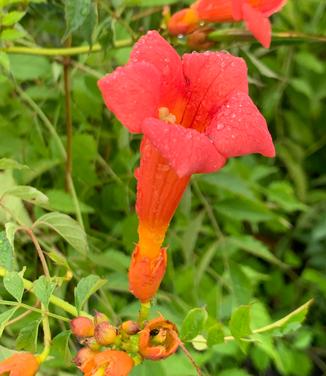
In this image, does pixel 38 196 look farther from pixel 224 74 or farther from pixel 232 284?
pixel 232 284

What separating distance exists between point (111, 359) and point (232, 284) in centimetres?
66

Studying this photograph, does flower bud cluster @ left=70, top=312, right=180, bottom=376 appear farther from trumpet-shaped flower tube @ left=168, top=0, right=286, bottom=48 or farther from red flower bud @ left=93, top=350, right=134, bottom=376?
trumpet-shaped flower tube @ left=168, top=0, right=286, bottom=48

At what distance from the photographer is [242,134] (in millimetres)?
795

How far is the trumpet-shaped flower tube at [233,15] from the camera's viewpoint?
3.57 ft

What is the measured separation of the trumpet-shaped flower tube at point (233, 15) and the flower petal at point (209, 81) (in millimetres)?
189

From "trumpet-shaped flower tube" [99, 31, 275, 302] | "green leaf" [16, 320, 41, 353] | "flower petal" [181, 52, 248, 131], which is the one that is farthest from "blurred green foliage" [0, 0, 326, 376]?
"flower petal" [181, 52, 248, 131]

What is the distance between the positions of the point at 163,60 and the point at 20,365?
1.13 ft

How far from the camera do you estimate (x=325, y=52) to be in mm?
2793

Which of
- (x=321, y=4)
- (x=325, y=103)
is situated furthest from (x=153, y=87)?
(x=325, y=103)

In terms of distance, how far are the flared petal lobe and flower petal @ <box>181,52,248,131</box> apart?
31 centimetres

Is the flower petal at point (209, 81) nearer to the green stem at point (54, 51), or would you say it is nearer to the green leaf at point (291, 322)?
the green leaf at point (291, 322)

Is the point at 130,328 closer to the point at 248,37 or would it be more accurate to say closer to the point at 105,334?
the point at 105,334

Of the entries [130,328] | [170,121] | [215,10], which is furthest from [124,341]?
[215,10]

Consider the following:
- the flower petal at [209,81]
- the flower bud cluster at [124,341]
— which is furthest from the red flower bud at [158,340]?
the flower petal at [209,81]
